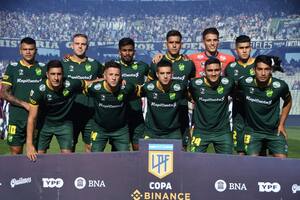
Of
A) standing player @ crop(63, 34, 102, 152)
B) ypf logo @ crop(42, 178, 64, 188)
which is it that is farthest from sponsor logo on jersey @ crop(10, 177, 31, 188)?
standing player @ crop(63, 34, 102, 152)

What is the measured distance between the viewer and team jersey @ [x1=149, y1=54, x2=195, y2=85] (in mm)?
7789

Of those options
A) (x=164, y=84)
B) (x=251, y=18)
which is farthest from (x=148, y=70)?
(x=251, y=18)

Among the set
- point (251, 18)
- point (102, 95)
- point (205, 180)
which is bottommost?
point (205, 180)

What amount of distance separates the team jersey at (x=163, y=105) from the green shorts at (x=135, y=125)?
439 mm

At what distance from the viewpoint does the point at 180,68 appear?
7.83 m

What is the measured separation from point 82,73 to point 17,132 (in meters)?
1.30

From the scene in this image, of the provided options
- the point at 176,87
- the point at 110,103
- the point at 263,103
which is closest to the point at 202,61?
the point at 176,87

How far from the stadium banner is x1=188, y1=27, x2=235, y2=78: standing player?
2450 millimetres

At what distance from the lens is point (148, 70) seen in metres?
8.11

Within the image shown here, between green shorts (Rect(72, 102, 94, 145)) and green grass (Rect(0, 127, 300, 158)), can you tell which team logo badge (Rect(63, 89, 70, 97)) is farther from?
green grass (Rect(0, 127, 300, 158))

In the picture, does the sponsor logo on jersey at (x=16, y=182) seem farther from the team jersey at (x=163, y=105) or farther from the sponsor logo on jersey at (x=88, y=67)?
the sponsor logo on jersey at (x=88, y=67)

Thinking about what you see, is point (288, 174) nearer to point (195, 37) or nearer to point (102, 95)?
point (102, 95)

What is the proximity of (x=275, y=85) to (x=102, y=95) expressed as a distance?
2360 mm

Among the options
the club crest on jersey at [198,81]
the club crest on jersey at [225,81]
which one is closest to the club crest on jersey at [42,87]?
the club crest on jersey at [198,81]
